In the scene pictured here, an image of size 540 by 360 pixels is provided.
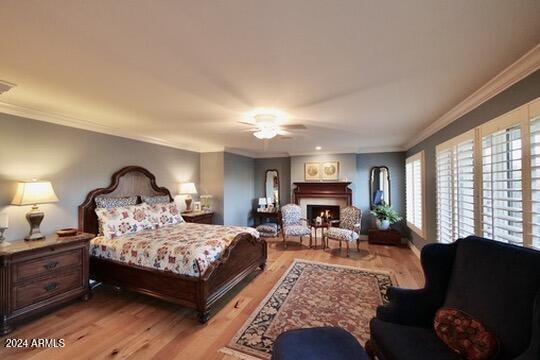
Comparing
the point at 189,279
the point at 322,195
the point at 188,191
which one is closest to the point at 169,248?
the point at 189,279

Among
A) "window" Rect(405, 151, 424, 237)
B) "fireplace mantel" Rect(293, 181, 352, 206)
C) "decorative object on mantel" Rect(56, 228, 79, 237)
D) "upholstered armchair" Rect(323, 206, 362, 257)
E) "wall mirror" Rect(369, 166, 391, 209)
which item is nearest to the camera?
"decorative object on mantel" Rect(56, 228, 79, 237)

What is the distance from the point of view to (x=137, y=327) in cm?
235

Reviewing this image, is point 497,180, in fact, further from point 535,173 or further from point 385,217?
point 385,217

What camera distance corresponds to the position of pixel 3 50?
1549 millimetres

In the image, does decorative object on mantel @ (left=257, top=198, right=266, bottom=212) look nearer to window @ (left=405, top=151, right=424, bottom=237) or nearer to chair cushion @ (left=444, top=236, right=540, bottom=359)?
window @ (left=405, top=151, right=424, bottom=237)

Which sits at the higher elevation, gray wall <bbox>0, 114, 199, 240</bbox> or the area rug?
gray wall <bbox>0, 114, 199, 240</bbox>

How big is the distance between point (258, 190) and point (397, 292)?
5.57m

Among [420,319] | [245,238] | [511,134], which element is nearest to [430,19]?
[511,134]

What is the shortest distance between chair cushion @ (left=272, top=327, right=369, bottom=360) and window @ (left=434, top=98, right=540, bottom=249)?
157cm

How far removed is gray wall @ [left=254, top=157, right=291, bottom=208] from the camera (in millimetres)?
6715

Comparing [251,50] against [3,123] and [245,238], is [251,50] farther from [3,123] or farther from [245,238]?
[3,123]

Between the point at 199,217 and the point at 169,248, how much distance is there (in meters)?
2.37

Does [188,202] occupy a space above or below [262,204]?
above

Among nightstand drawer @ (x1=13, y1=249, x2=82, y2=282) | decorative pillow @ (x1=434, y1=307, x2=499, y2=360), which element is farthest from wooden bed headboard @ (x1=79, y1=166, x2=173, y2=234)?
decorative pillow @ (x1=434, y1=307, x2=499, y2=360)
